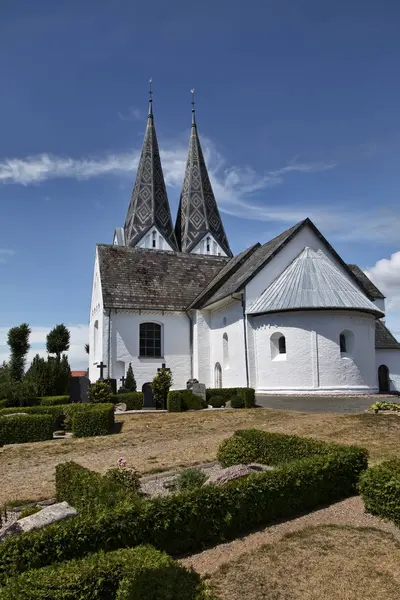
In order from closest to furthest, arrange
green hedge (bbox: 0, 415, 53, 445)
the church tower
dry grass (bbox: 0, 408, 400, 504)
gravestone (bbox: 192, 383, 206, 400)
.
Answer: dry grass (bbox: 0, 408, 400, 504)
green hedge (bbox: 0, 415, 53, 445)
gravestone (bbox: 192, 383, 206, 400)
the church tower

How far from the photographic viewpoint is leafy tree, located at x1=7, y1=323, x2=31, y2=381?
2624 centimetres

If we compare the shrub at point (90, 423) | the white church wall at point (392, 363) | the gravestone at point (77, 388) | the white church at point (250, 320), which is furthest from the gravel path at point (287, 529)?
the white church wall at point (392, 363)

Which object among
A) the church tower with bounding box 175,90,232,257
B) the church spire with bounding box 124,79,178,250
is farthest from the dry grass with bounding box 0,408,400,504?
the church tower with bounding box 175,90,232,257

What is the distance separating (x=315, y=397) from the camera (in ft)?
66.4

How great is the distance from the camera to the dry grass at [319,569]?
4.79m

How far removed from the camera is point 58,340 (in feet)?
113

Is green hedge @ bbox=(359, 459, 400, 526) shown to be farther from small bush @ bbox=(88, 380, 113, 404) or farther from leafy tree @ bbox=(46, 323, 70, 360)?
leafy tree @ bbox=(46, 323, 70, 360)

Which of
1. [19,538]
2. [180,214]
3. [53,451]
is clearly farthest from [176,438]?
[180,214]

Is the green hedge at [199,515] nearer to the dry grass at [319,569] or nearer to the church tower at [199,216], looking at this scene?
the dry grass at [319,569]

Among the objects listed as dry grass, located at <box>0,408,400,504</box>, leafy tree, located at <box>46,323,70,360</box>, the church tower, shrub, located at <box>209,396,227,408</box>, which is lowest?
dry grass, located at <box>0,408,400,504</box>

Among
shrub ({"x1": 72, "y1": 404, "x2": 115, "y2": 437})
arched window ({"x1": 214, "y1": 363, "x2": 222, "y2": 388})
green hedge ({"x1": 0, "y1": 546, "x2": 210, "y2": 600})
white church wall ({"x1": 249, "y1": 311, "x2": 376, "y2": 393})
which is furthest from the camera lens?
arched window ({"x1": 214, "y1": 363, "x2": 222, "y2": 388})

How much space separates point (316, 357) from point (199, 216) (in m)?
27.3

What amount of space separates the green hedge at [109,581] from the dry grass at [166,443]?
14.4 feet

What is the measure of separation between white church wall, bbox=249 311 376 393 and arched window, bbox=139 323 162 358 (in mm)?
7416
